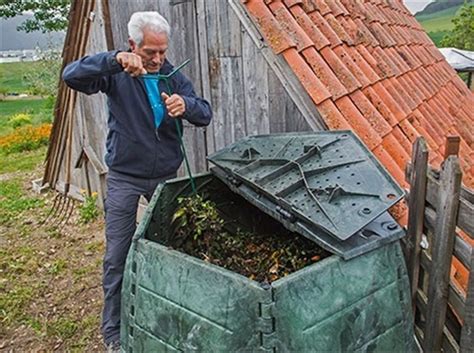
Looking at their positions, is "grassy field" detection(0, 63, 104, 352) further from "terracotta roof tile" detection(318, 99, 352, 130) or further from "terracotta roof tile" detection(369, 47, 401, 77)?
"terracotta roof tile" detection(369, 47, 401, 77)

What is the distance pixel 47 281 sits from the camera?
474cm

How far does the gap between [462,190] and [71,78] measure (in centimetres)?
222

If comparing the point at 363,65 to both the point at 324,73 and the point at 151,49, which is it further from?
the point at 151,49

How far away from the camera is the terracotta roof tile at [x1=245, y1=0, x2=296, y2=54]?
2.89 metres

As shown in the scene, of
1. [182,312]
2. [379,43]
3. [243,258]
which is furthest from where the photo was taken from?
[379,43]

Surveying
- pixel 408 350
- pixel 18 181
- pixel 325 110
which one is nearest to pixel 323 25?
pixel 325 110

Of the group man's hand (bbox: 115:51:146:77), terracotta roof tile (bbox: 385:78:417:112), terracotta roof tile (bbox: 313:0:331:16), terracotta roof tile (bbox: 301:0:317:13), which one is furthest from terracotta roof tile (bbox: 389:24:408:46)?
man's hand (bbox: 115:51:146:77)

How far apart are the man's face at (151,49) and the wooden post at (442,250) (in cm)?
172

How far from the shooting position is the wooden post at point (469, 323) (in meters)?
2.03

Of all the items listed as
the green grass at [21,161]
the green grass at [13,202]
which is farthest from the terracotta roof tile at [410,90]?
the green grass at [21,161]

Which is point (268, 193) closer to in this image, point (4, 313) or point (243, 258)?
point (243, 258)

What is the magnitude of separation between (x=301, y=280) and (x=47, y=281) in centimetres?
393

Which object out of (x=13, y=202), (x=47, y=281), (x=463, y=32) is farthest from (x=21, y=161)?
(x=463, y=32)

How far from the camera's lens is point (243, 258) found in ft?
7.84
